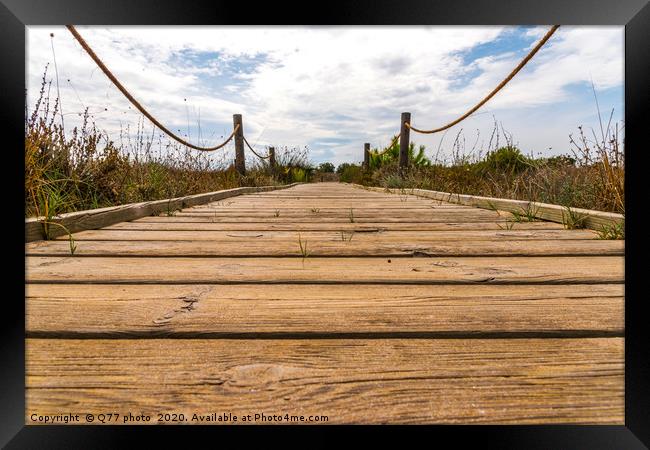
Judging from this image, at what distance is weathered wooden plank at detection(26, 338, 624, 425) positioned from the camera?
57 cm

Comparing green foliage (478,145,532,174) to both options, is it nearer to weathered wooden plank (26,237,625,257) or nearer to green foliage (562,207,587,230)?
green foliage (562,207,587,230)

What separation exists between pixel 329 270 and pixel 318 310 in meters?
0.41

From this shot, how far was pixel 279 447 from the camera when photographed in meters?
0.46

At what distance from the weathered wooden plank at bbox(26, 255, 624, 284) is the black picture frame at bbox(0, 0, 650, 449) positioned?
65cm

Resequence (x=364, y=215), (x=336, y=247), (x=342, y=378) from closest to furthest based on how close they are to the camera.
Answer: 1. (x=342, y=378)
2. (x=336, y=247)
3. (x=364, y=215)

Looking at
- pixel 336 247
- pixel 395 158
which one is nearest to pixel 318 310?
pixel 336 247

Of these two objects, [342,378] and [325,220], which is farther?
[325,220]

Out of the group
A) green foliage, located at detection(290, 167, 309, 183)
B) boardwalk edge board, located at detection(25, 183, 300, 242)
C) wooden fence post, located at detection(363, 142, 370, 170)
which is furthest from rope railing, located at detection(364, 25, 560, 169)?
green foliage, located at detection(290, 167, 309, 183)

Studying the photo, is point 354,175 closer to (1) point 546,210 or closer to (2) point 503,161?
(2) point 503,161
